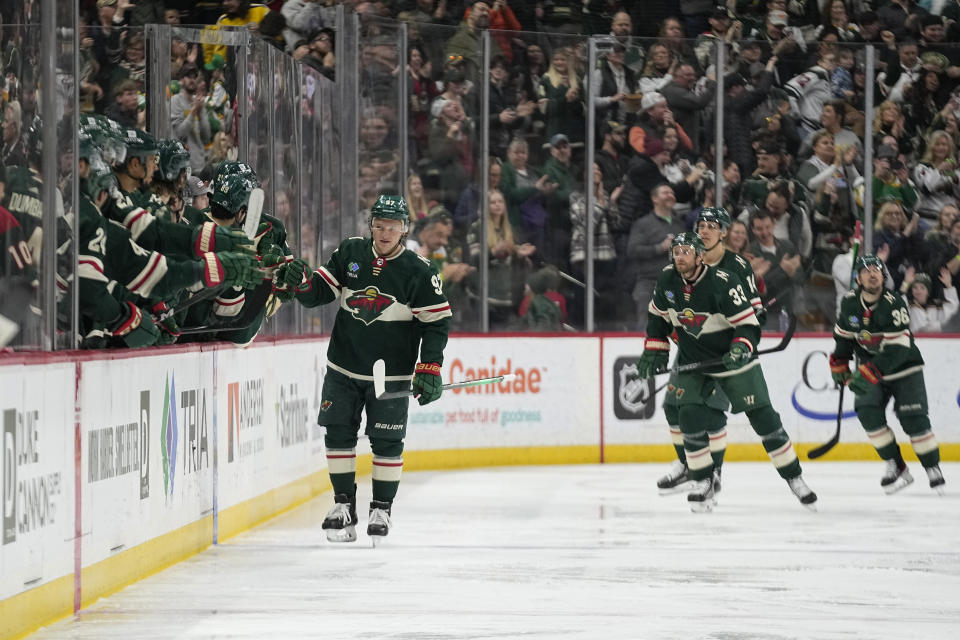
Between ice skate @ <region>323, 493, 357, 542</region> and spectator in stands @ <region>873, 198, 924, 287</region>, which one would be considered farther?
spectator in stands @ <region>873, 198, 924, 287</region>

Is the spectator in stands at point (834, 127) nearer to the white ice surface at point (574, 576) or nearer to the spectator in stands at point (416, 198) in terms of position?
the spectator in stands at point (416, 198)

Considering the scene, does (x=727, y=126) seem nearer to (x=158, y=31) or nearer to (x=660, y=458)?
(x=660, y=458)

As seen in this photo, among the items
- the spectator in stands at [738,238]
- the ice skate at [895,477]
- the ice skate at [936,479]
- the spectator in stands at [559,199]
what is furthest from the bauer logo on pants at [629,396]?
the ice skate at [936,479]

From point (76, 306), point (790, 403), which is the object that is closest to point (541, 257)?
point (790, 403)

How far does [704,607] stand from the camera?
16.0 feet

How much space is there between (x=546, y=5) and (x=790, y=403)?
406 cm

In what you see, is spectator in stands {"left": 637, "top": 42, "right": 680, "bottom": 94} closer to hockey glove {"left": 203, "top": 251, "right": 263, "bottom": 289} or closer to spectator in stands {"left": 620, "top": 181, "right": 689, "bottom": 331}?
spectator in stands {"left": 620, "top": 181, "right": 689, "bottom": 331}

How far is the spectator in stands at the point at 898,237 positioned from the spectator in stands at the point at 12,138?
8.51 metres

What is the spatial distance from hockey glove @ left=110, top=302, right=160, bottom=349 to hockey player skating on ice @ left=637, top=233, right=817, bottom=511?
3186 mm

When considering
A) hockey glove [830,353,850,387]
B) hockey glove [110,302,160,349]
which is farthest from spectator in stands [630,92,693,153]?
A: hockey glove [110,302,160,349]

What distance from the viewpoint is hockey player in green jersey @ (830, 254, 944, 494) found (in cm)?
896

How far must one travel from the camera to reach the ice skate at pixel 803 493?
805 cm

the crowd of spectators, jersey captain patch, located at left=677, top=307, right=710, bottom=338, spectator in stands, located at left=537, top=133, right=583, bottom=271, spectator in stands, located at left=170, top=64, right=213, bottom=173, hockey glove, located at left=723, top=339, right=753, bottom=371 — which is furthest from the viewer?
spectator in stands, located at left=537, top=133, right=583, bottom=271

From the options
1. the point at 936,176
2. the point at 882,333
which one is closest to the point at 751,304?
the point at 882,333
